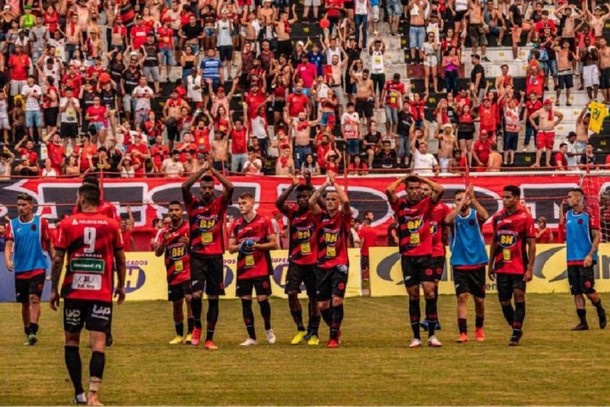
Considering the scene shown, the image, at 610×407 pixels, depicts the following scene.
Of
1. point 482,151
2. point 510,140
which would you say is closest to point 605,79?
point 510,140

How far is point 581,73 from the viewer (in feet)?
149

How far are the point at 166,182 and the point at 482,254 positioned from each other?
14465 millimetres

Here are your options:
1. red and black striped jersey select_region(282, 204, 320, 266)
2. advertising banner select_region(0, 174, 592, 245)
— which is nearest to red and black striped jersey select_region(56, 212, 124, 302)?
red and black striped jersey select_region(282, 204, 320, 266)

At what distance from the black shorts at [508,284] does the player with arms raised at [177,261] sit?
468 cm

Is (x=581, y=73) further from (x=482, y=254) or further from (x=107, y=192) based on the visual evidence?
(x=482, y=254)

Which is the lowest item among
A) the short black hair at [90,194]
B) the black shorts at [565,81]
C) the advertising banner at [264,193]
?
the advertising banner at [264,193]

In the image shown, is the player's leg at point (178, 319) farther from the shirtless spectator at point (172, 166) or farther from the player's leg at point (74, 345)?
the shirtless spectator at point (172, 166)

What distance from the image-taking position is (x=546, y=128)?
4194 centimetres

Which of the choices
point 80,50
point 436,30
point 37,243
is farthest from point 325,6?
point 37,243

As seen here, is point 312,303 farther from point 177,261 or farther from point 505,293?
point 505,293

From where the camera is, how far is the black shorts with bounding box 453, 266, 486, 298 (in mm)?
22938

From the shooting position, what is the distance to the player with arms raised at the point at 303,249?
22.8 meters

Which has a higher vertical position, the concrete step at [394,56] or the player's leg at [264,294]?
the concrete step at [394,56]

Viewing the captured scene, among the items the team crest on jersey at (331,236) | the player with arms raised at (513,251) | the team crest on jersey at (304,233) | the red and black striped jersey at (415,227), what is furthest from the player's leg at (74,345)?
the player with arms raised at (513,251)
